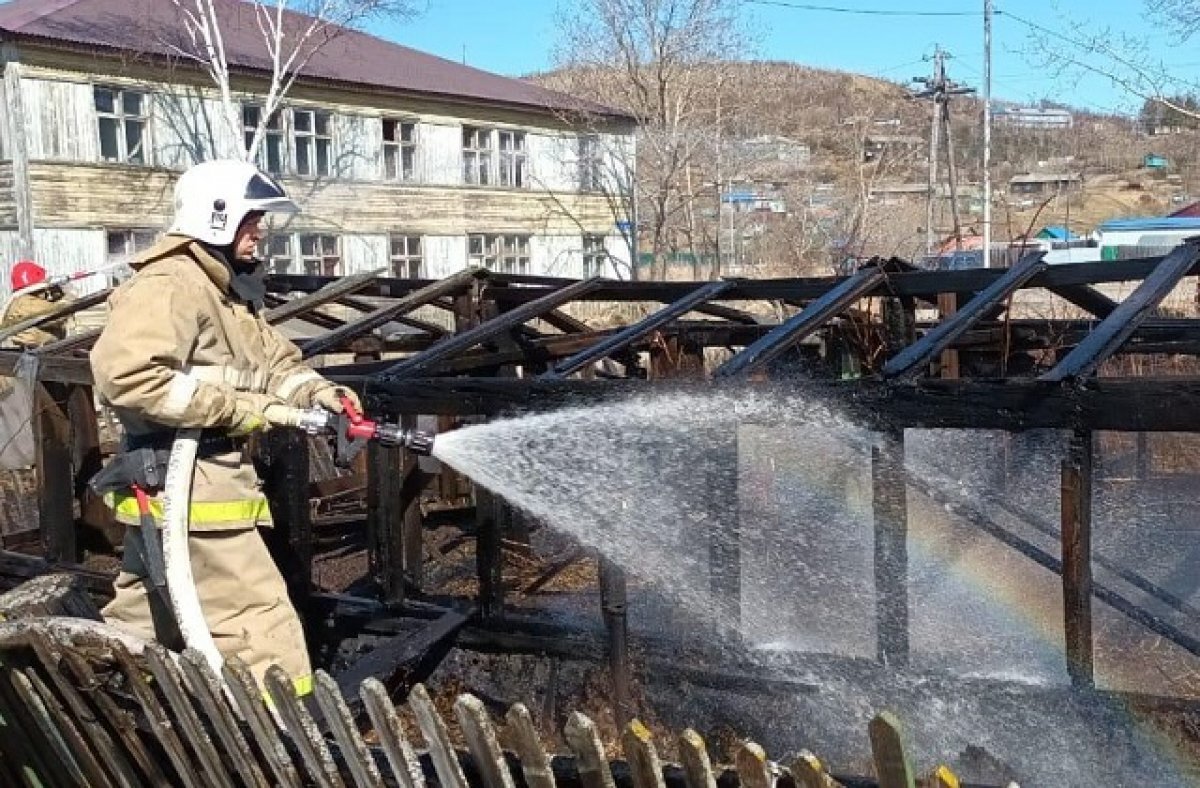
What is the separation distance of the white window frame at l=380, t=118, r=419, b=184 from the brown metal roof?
98cm

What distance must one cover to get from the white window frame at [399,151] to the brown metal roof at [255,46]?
98cm

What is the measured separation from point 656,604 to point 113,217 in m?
21.5

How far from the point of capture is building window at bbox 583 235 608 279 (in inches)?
1485

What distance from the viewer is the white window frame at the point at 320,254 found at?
30141mm

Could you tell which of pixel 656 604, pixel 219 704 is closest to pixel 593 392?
pixel 219 704

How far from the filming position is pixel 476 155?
3419 cm

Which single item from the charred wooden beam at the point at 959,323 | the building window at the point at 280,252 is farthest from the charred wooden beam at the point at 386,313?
the building window at the point at 280,252

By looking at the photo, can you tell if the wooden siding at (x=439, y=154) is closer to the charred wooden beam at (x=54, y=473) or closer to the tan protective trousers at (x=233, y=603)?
the charred wooden beam at (x=54, y=473)

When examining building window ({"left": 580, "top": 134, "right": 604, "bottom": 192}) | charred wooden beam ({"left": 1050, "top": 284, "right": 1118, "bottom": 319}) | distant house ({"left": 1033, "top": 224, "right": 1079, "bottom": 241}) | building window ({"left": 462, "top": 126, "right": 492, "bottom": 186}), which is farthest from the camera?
building window ({"left": 580, "top": 134, "right": 604, "bottom": 192})

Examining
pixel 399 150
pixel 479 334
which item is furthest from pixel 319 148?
pixel 479 334

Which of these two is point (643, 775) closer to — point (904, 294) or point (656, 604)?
point (904, 294)

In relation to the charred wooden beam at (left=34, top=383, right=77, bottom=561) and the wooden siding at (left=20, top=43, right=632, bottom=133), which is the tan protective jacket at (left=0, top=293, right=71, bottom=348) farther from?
the wooden siding at (left=20, top=43, right=632, bottom=133)

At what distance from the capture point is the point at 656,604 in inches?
310

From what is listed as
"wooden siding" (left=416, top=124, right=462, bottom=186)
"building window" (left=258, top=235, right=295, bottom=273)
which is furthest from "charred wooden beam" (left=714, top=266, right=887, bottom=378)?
"wooden siding" (left=416, top=124, right=462, bottom=186)
